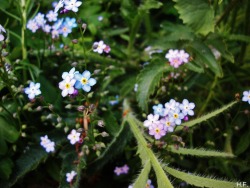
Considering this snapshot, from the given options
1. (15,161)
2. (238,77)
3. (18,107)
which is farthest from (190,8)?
(15,161)

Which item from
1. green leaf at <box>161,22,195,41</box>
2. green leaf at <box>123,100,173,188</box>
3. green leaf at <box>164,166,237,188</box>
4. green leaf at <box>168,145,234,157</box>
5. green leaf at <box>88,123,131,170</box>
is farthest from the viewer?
green leaf at <box>161,22,195,41</box>

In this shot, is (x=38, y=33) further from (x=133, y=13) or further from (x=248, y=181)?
(x=248, y=181)

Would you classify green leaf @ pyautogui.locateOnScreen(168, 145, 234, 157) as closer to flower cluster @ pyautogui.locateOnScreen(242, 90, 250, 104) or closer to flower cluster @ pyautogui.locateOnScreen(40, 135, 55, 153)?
flower cluster @ pyautogui.locateOnScreen(242, 90, 250, 104)

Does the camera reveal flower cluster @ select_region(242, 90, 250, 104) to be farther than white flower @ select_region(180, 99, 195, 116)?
Yes

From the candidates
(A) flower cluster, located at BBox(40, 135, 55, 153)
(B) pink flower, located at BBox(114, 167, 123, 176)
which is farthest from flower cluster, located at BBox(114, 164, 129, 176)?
(A) flower cluster, located at BBox(40, 135, 55, 153)

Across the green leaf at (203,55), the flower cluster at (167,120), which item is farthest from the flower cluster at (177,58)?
the flower cluster at (167,120)

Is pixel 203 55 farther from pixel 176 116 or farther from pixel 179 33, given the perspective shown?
pixel 176 116

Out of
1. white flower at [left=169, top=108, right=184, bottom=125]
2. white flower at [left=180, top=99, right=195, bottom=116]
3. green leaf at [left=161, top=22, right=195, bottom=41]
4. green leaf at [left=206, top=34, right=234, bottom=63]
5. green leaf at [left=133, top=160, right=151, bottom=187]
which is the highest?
green leaf at [left=161, top=22, right=195, bottom=41]

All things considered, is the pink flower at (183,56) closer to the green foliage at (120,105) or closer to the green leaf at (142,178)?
the green foliage at (120,105)

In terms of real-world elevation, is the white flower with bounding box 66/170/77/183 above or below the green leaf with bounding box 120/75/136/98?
below
